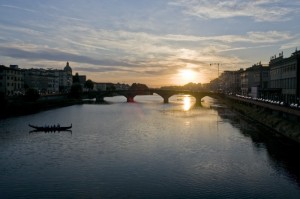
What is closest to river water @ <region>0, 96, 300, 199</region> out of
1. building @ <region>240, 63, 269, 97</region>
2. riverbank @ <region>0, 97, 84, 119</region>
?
riverbank @ <region>0, 97, 84, 119</region>

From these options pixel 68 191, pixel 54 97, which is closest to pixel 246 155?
pixel 68 191

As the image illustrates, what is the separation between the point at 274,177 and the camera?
130 feet

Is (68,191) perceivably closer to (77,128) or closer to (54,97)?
(77,128)

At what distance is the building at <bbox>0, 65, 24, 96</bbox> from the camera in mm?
137750

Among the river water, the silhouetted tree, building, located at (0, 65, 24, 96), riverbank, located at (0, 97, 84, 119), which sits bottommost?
the river water

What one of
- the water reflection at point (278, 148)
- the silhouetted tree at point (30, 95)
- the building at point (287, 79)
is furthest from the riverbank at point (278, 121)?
the silhouetted tree at point (30, 95)

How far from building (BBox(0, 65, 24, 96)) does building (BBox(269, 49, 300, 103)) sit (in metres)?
91.4

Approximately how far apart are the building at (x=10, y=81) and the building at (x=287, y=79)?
91.4 metres

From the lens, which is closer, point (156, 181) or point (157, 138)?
point (156, 181)

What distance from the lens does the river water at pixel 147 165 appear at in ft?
115

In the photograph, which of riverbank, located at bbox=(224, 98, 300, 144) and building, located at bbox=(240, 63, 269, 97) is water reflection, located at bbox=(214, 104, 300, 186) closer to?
riverbank, located at bbox=(224, 98, 300, 144)

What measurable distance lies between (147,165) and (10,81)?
115943 millimetres

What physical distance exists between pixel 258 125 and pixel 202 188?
50.5 m

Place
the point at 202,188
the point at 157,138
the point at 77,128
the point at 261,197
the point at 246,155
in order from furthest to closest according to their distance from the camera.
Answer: the point at 77,128 → the point at 157,138 → the point at 246,155 → the point at 202,188 → the point at 261,197
